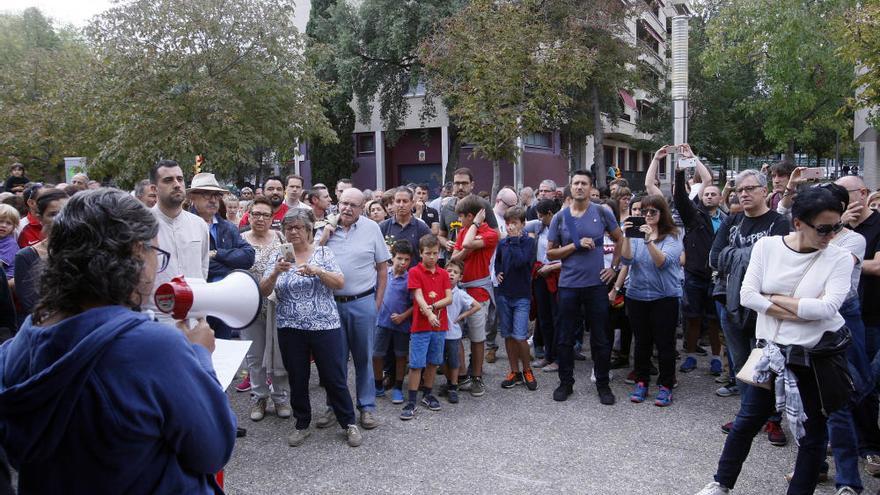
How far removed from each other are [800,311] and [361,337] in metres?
3.24

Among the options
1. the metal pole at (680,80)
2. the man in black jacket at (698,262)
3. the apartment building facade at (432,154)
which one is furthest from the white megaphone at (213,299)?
the apartment building facade at (432,154)

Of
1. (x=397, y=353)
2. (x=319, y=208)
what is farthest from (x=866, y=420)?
(x=319, y=208)

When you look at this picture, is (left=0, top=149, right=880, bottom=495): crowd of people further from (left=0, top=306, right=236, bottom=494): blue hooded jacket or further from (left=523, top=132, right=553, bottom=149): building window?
(left=523, top=132, right=553, bottom=149): building window

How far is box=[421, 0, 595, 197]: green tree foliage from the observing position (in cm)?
1495

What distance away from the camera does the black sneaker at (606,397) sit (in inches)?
232

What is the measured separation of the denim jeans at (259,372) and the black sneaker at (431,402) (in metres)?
1.25

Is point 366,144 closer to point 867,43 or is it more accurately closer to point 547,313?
point 867,43

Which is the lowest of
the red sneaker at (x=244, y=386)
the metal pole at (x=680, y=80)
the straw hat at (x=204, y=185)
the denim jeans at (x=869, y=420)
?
the red sneaker at (x=244, y=386)

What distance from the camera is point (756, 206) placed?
4.92 metres

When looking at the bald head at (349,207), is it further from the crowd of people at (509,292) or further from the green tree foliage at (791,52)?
the green tree foliage at (791,52)

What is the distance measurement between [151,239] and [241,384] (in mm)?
5236

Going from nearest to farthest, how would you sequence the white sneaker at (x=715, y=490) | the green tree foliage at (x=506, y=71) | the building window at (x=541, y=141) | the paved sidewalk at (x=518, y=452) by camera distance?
the white sneaker at (x=715, y=490) < the paved sidewalk at (x=518, y=452) < the green tree foliage at (x=506, y=71) < the building window at (x=541, y=141)

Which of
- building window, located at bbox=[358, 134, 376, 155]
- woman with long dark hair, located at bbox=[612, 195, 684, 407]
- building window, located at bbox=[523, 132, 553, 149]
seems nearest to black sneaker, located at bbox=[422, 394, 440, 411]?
woman with long dark hair, located at bbox=[612, 195, 684, 407]

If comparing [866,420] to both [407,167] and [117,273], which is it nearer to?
[117,273]
